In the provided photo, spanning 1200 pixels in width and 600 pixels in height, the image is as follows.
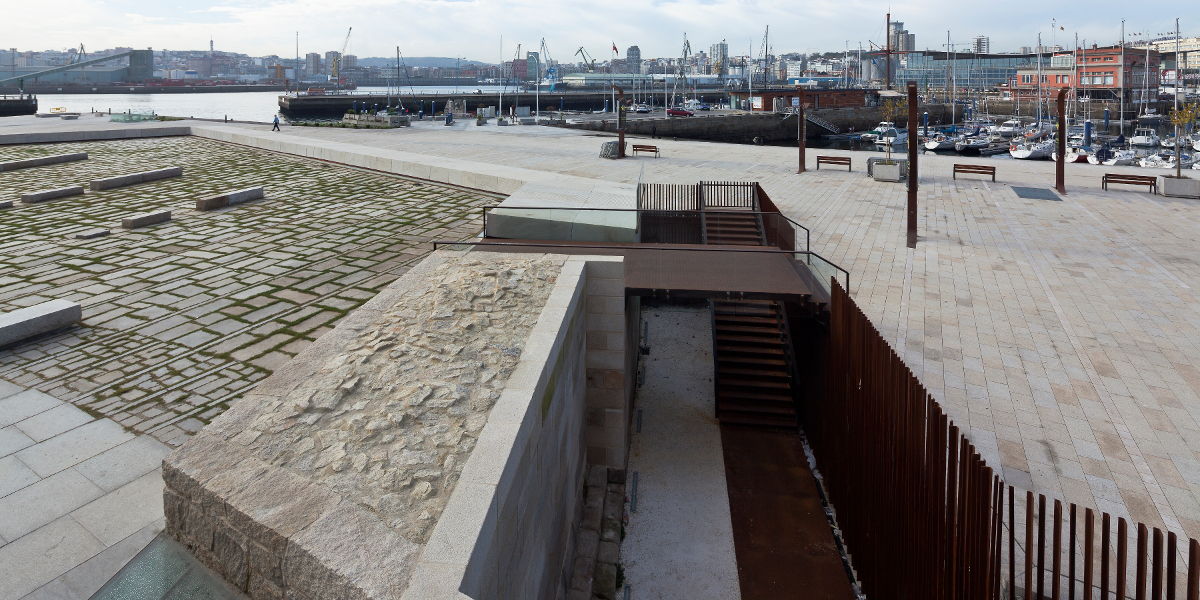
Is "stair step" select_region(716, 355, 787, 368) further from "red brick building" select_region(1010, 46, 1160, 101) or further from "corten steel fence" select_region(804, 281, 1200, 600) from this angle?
"red brick building" select_region(1010, 46, 1160, 101)

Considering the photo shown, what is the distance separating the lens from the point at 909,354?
29.2ft

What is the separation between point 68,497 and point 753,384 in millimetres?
7711

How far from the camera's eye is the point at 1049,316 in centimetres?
1031

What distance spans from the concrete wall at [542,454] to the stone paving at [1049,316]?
370 cm

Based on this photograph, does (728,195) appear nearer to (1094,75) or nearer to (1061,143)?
(1061,143)

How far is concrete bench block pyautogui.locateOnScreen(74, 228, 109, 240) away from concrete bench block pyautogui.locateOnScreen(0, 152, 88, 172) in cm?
998

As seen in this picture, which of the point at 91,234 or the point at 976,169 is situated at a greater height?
the point at 976,169

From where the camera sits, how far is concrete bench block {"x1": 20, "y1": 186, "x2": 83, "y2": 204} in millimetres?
15383

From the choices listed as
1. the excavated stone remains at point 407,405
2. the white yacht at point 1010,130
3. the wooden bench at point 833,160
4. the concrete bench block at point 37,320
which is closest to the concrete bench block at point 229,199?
the concrete bench block at point 37,320

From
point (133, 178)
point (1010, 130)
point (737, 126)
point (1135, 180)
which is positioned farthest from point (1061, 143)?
point (1010, 130)

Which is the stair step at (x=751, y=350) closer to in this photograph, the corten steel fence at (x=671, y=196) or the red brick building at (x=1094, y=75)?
the corten steel fence at (x=671, y=196)

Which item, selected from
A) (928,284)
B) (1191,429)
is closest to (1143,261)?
(928,284)

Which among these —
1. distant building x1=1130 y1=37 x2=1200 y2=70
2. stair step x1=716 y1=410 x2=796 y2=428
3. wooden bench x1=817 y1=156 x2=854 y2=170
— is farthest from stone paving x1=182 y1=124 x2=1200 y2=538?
distant building x1=1130 y1=37 x2=1200 y2=70

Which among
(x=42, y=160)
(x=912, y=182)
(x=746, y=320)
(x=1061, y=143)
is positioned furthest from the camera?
(x=42, y=160)
